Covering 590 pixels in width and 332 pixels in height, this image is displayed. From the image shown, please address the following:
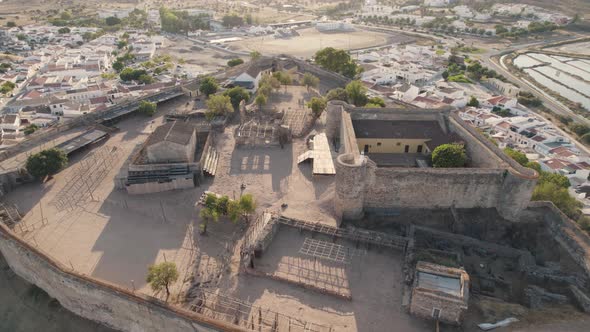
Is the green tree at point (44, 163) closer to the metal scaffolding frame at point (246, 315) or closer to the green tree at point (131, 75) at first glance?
the metal scaffolding frame at point (246, 315)

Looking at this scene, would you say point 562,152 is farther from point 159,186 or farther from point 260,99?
point 159,186

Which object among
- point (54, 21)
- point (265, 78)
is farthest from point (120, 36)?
point (265, 78)

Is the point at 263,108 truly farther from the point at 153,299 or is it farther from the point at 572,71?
the point at 572,71

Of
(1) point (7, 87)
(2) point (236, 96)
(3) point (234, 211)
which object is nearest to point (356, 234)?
(3) point (234, 211)

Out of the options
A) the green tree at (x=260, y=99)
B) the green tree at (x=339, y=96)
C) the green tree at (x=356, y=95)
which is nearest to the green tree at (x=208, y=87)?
the green tree at (x=260, y=99)

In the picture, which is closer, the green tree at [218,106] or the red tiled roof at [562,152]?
the green tree at [218,106]

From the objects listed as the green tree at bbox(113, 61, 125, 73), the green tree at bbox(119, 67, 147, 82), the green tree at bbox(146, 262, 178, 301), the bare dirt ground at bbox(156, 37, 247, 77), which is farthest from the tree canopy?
the green tree at bbox(146, 262, 178, 301)

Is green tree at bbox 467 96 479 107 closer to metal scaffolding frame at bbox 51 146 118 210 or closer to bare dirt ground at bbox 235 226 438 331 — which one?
bare dirt ground at bbox 235 226 438 331
